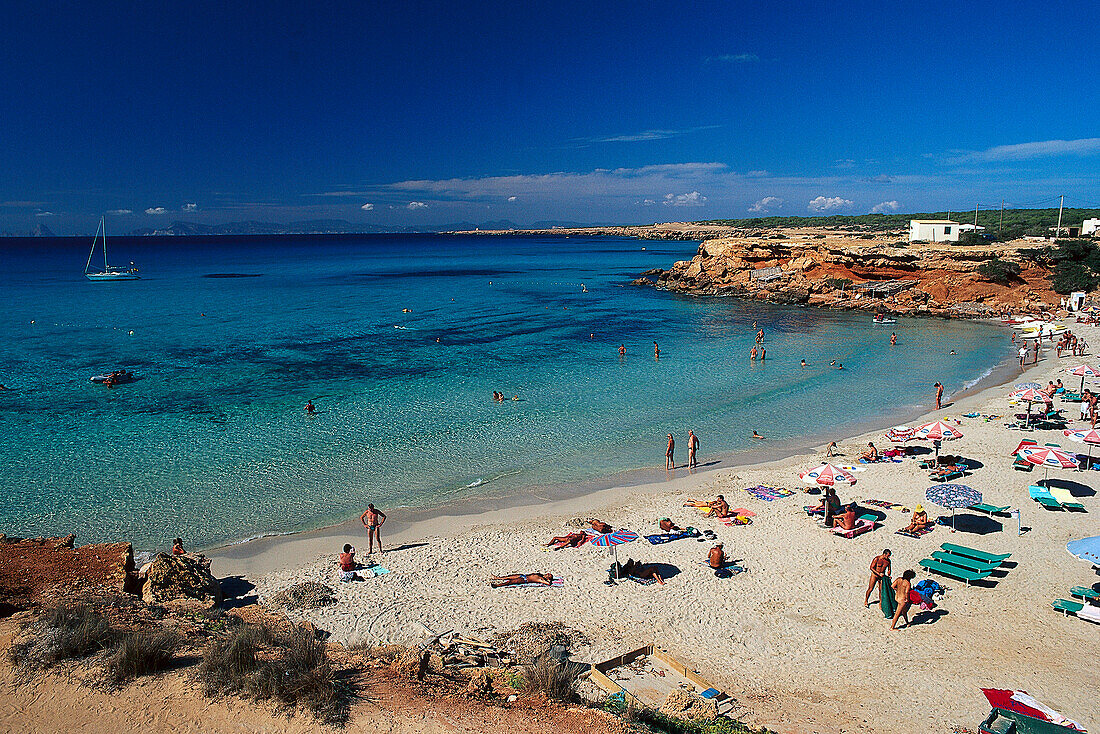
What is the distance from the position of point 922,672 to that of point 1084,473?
12.0 m

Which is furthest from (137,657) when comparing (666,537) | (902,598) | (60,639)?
(902,598)

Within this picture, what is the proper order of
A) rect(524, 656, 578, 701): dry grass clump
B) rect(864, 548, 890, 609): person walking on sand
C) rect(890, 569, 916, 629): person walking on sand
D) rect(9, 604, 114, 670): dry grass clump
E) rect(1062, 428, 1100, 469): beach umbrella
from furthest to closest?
1. rect(1062, 428, 1100, 469): beach umbrella
2. rect(864, 548, 890, 609): person walking on sand
3. rect(890, 569, 916, 629): person walking on sand
4. rect(524, 656, 578, 701): dry grass clump
5. rect(9, 604, 114, 670): dry grass clump

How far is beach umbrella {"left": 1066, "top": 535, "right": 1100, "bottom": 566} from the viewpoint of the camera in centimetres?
1052

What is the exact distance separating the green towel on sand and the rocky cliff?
47.8 m

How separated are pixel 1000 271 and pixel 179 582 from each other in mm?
59908

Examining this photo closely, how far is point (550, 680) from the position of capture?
24.8 ft

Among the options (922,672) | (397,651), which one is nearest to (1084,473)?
(922,672)

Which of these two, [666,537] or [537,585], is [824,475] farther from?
[537,585]

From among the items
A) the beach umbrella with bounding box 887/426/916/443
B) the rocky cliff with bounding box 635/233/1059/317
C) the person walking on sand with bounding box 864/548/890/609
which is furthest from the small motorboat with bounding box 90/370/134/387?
the rocky cliff with bounding box 635/233/1059/317

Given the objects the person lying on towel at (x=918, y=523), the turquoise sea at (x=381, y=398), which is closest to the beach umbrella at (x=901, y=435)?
the turquoise sea at (x=381, y=398)

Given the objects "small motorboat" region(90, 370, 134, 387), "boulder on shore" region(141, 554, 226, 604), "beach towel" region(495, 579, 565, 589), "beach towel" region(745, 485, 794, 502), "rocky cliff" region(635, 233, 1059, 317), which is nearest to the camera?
"boulder on shore" region(141, 554, 226, 604)

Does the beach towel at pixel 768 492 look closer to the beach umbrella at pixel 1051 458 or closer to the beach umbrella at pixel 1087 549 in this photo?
the beach umbrella at pixel 1051 458

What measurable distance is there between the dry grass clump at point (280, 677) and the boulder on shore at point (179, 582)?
3.88m

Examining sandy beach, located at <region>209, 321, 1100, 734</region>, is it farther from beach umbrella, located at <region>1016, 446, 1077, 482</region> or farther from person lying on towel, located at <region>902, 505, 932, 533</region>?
beach umbrella, located at <region>1016, 446, 1077, 482</region>
